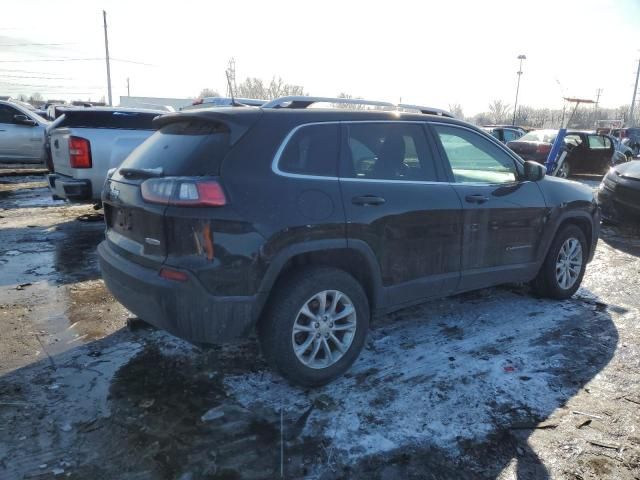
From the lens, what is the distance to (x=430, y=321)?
4.46 meters

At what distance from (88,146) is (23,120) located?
6.94 m

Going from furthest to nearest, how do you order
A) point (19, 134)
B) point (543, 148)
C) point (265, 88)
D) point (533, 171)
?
point (265, 88), point (543, 148), point (19, 134), point (533, 171)

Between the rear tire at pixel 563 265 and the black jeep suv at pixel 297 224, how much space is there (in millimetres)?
977

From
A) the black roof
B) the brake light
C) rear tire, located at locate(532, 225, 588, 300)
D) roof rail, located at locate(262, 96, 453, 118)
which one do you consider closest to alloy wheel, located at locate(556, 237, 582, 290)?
rear tire, located at locate(532, 225, 588, 300)

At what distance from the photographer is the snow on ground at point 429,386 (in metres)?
2.88

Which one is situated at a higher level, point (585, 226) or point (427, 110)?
point (427, 110)

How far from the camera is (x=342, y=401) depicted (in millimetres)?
3172

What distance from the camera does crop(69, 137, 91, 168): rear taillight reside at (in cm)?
698

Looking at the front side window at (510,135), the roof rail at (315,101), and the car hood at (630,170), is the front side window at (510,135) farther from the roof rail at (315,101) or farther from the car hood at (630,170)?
the roof rail at (315,101)

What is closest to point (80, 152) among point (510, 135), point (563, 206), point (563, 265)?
point (563, 206)

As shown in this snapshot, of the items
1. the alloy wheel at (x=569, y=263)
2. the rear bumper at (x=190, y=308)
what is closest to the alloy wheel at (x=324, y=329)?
the rear bumper at (x=190, y=308)

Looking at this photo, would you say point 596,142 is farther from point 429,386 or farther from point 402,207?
point 429,386

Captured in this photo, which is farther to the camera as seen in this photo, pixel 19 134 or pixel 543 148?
pixel 543 148

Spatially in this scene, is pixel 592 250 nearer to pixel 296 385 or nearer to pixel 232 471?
pixel 296 385
